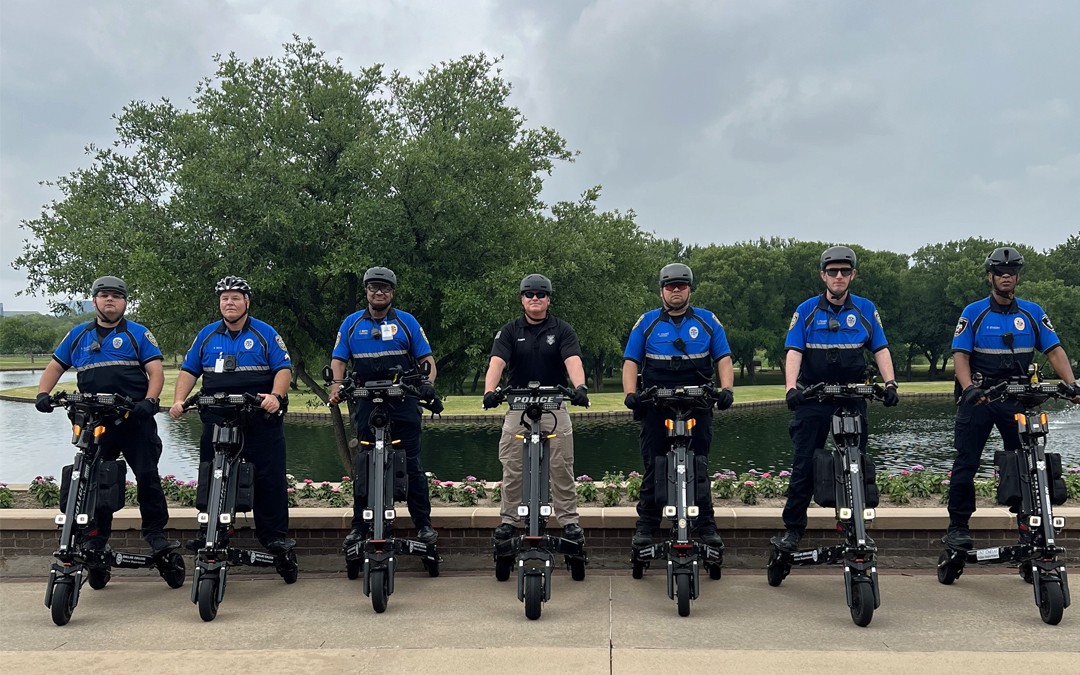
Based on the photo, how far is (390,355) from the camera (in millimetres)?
5285

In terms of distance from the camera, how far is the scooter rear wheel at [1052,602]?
4.15 metres

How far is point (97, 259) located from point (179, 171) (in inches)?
81.3

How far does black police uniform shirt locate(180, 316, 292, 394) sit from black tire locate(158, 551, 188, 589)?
1.16 metres

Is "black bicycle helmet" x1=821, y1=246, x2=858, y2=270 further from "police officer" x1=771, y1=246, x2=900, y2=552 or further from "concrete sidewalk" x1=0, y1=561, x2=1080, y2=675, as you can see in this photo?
"concrete sidewalk" x1=0, y1=561, x2=1080, y2=675

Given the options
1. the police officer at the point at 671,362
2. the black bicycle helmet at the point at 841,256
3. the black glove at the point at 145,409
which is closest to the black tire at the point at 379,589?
the police officer at the point at 671,362

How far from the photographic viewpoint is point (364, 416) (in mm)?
5133

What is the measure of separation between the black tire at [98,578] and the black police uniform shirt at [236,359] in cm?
139

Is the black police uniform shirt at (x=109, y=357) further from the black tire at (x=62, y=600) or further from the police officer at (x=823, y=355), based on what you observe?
the police officer at (x=823, y=355)

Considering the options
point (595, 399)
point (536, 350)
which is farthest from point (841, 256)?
point (595, 399)

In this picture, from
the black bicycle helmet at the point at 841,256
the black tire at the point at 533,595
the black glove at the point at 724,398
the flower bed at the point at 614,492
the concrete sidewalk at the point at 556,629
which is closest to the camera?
the concrete sidewalk at the point at 556,629

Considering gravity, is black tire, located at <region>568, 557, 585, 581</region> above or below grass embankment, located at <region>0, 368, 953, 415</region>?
below

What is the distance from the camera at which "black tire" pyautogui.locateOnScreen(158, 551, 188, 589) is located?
5102mm

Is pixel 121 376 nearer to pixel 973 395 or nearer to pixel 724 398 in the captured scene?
pixel 724 398

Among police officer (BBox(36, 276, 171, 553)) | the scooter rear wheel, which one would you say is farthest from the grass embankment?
the scooter rear wheel
